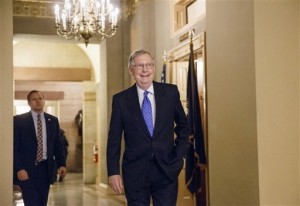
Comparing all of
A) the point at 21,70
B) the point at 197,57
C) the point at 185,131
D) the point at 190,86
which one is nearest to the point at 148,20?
the point at 197,57

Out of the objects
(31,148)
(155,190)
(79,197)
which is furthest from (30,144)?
(79,197)

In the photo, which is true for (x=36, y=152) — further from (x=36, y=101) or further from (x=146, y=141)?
(x=146, y=141)

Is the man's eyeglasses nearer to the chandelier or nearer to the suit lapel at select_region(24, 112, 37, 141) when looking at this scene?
the suit lapel at select_region(24, 112, 37, 141)

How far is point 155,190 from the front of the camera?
10.6ft

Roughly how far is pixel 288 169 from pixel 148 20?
465 cm

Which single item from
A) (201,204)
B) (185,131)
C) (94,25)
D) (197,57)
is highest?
(94,25)

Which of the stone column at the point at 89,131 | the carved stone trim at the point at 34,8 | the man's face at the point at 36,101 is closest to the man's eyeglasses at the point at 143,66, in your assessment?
the man's face at the point at 36,101

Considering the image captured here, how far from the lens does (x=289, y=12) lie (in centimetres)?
438

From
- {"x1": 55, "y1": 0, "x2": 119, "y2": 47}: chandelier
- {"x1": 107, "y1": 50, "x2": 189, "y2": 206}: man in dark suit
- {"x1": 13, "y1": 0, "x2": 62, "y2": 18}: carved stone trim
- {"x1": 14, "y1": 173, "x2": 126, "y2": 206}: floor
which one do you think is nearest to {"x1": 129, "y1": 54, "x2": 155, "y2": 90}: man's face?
{"x1": 107, "y1": 50, "x2": 189, "y2": 206}: man in dark suit

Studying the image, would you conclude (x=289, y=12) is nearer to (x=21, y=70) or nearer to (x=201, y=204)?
(x=201, y=204)

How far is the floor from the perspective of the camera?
8820 millimetres

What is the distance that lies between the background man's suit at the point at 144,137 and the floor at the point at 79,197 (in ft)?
17.5

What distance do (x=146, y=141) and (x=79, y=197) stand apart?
7.03 meters

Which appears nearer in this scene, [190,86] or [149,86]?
[149,86]
